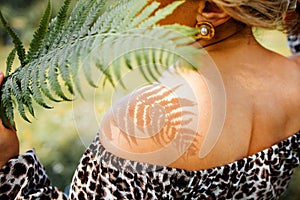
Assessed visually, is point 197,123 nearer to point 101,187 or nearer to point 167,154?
point 167,154

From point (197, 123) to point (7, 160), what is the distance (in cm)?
48

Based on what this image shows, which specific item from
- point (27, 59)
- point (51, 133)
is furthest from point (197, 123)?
point (51, 133)

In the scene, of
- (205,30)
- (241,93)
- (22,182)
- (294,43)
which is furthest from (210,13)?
(294,43)

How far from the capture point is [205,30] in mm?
1711

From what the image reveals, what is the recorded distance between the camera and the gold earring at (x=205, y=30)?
1.70m

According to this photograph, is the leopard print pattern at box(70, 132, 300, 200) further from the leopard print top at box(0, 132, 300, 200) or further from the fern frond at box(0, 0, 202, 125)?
the fern frond at box(0, 0, 202, 125)

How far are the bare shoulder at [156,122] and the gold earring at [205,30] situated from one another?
11cm

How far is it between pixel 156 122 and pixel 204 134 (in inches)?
5.3

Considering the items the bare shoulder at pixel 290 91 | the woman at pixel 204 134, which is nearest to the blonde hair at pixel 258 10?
the woman at pixel 204 134

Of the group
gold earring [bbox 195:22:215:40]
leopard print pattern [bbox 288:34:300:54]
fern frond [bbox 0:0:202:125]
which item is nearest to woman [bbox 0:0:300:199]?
gold earring [bbox 195:22:215:40]

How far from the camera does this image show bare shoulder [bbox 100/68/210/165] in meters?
1.66

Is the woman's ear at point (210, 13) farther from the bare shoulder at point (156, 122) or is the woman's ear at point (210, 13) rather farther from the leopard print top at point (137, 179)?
the leopard print top at point (137, 179)

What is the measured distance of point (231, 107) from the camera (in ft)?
5.87

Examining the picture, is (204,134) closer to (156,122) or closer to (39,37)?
(156,122)
